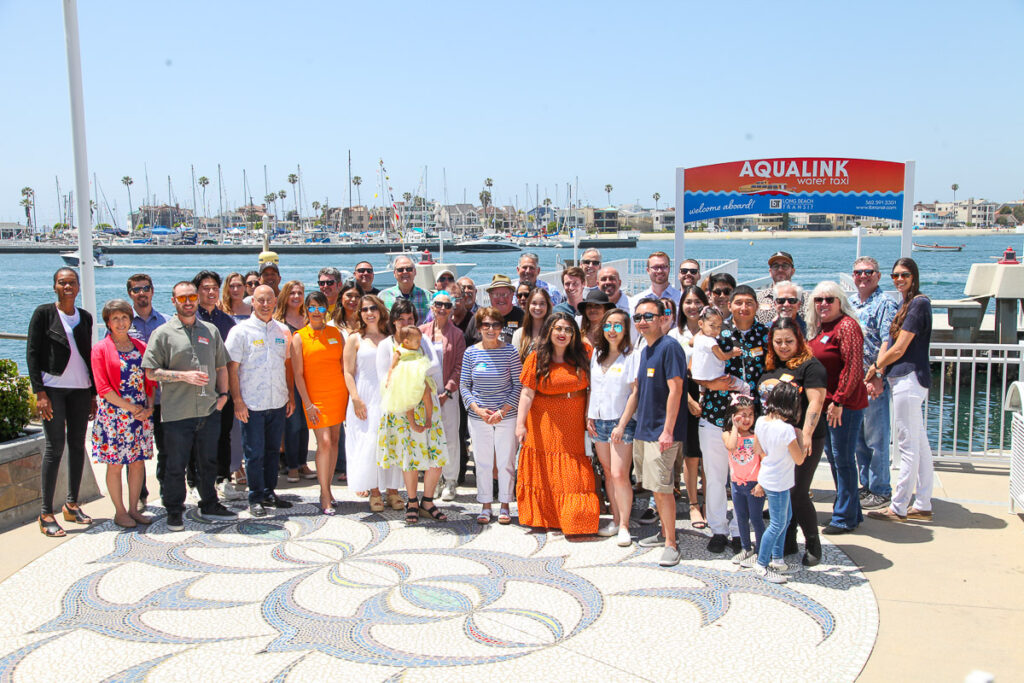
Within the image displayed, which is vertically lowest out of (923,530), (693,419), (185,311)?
(923,530)

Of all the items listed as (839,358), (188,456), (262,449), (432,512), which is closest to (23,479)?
(188,456)

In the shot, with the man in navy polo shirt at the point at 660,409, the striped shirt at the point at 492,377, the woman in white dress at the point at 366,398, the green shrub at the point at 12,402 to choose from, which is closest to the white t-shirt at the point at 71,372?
the green shrub at the point at 12,402

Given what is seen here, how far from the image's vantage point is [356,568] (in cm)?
464

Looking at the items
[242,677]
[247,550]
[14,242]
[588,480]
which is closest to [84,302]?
[247,550]

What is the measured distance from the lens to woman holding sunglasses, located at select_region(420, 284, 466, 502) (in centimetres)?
578

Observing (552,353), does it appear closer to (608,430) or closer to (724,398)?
(608,430)

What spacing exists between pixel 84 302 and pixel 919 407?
6379 mm

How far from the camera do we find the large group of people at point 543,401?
181 inches

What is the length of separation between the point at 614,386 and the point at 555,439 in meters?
0.63

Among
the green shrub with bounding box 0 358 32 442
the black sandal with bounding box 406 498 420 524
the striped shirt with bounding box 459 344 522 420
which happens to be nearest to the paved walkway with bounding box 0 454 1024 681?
the black sandal with bounding box 406 498 420 524

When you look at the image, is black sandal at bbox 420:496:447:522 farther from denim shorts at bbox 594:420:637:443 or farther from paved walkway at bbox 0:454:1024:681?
denim shorts at bbox 594:420:637:443

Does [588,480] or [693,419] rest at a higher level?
[693,419]

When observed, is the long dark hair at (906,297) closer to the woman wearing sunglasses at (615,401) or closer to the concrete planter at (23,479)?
the woman wearing sunglasses at (615,401)

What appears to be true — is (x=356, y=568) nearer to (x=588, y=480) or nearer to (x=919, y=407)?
(x=588, y=480)
